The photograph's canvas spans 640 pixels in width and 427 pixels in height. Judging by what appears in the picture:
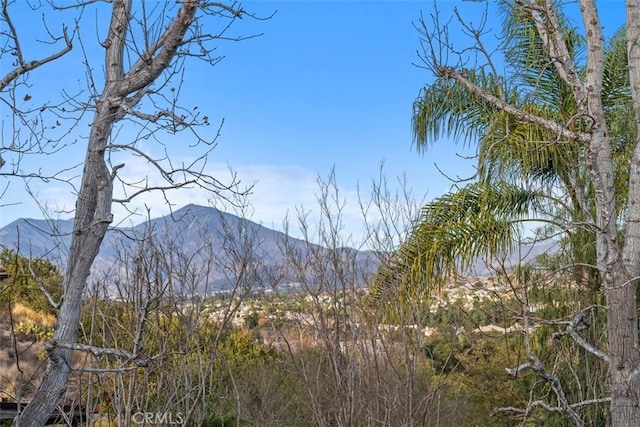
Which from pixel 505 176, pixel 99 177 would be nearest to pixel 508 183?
pixel 505 176

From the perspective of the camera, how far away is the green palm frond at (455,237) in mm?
7645

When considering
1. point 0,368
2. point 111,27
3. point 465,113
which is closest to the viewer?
point 111,27

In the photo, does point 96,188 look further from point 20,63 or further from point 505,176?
point 505,176

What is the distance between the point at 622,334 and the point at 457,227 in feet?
10.7

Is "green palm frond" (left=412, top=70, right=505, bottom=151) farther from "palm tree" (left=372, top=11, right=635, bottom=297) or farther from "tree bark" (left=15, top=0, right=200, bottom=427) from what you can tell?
"tree bark" (left=15, top=0, right=200, bottom=427)

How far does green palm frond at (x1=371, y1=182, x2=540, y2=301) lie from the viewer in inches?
301

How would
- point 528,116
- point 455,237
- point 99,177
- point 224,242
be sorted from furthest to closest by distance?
1. point 455,237
2. point 224,242
3. point 528,116
4. point 99,177

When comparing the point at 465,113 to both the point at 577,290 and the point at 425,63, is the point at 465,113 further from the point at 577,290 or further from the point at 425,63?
the point at 425,63

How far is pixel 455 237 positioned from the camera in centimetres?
790

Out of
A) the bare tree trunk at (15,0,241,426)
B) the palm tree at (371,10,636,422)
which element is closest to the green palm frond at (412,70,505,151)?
the palm tree at (371,10,636,422)

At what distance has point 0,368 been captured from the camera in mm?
12383

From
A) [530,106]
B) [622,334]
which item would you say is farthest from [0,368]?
[622,334]

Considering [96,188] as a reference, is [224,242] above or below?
above

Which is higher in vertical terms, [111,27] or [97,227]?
[111,27]
